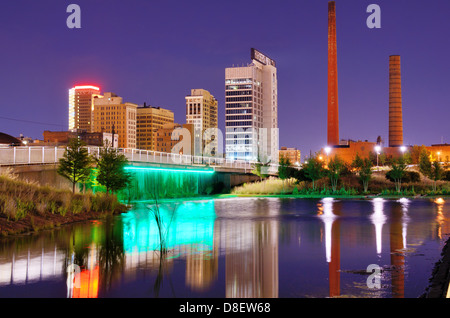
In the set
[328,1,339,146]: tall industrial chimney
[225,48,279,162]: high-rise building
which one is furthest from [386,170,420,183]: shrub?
[225,48,279,162]: high-rise building

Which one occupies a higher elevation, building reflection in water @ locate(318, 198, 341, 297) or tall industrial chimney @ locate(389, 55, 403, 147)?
tall industrial chimney @ locate(389, 55, 403, 147)

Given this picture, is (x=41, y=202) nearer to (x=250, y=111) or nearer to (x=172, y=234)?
(x=172, y=234)

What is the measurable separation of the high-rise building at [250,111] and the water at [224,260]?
162m

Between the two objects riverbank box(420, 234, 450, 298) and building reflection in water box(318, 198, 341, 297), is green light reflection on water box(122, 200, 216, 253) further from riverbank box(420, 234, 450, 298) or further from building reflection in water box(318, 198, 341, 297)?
riverbank box(420, 234, 450, 298)

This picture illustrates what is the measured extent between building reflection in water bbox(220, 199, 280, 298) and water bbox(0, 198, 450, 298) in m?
0.02

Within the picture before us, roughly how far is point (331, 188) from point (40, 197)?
39.4 m

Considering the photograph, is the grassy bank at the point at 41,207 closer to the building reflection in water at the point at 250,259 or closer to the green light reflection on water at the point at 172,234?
the green light reflection on water at the point at 172,234

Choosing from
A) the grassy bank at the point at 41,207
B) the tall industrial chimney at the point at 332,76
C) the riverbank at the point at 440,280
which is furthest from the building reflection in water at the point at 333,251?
the tall industrial chimney at the point at 332,76

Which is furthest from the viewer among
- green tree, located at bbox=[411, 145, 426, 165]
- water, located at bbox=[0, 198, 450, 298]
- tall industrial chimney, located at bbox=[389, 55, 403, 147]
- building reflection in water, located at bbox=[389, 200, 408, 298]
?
tall industrial chimney, located at bbox=[389, 55, 403, 147]

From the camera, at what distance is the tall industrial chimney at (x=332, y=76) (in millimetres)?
90438

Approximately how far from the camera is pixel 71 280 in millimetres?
9477

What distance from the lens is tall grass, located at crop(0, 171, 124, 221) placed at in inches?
687

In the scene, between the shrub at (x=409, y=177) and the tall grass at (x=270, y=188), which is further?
the shrub at (x=409, y=177)
